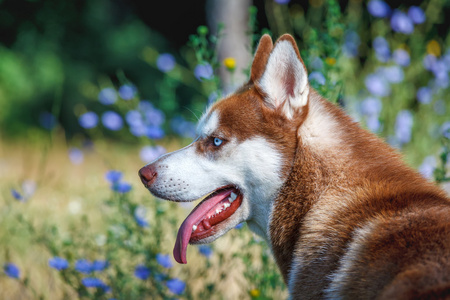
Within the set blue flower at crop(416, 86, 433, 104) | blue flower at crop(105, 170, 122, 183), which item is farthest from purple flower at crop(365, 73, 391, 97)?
blue flower at crop(105, 170, 122, 183)

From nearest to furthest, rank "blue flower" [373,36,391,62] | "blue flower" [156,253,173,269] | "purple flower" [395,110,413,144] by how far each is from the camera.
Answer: "blue flower" [156,253,173,269] < "purple flower" [395,110,413,144] < "blue flower" [373,36,391,62]

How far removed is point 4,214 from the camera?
166 inches

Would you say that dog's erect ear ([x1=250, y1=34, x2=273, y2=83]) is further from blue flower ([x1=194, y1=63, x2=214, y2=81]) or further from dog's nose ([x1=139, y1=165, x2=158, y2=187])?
dog's nose ([x1=139, y1=165, x2=158, y2=187])

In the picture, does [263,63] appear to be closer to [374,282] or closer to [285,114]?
[285,114]

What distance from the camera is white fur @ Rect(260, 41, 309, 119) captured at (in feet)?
8.25

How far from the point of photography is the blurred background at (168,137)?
325 cm

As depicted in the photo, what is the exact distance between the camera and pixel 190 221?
2652mm

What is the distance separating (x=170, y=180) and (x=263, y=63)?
752 millimetres

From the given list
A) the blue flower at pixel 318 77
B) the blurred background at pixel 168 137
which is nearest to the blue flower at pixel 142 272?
the blurred background at pixel 168 137

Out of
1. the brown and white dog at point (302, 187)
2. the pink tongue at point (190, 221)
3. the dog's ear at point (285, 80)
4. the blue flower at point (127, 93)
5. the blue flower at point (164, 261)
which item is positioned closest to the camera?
the brown and white dog at point (302, 187)

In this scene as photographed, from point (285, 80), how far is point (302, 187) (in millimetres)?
531

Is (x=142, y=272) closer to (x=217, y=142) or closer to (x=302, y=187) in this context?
(x=217, y=142)

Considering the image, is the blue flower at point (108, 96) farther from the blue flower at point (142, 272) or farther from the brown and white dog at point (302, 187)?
the blue flower at point (142, 272)

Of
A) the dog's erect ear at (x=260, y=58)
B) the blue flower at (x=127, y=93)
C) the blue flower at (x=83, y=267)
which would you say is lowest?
the blue flower at (x=83, y=267)
